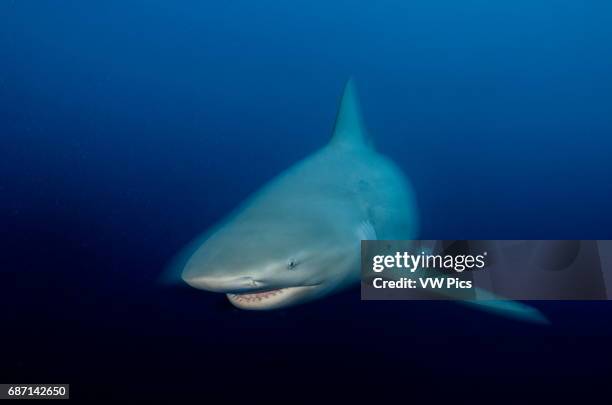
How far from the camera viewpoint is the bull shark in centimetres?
226

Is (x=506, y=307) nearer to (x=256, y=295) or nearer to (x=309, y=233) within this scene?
(x=309, y=233)

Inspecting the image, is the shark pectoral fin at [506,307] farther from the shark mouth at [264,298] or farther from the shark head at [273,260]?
the shark mouth at [264,298]

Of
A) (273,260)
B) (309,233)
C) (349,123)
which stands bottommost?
(273,260)

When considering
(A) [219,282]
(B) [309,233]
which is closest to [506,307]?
(B) [309,233]

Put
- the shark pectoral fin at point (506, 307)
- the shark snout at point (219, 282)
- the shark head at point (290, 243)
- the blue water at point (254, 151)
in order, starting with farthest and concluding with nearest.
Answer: the blue water at point (254, 151), the shark pectoral fin at point (506, 307), the shark head at point (290, 243), the shark snout at point (219, 282)

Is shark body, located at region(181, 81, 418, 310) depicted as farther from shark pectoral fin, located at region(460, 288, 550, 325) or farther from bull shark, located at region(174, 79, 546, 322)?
shark pectoral fin, located at region(460, 288, 550, 325)

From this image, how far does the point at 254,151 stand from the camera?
25453mm

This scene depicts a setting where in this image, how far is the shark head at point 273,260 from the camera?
7.13 ft

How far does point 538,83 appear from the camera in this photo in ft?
131

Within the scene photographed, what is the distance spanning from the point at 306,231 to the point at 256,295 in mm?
468

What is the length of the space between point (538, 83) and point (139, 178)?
A: 1396 inches

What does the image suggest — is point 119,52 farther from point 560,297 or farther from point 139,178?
point 560,297

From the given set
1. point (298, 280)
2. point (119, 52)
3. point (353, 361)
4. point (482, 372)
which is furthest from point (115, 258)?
point (119, 52)

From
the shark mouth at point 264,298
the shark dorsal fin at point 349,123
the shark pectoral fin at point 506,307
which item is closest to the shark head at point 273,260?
the shark mouth at point 264,298
